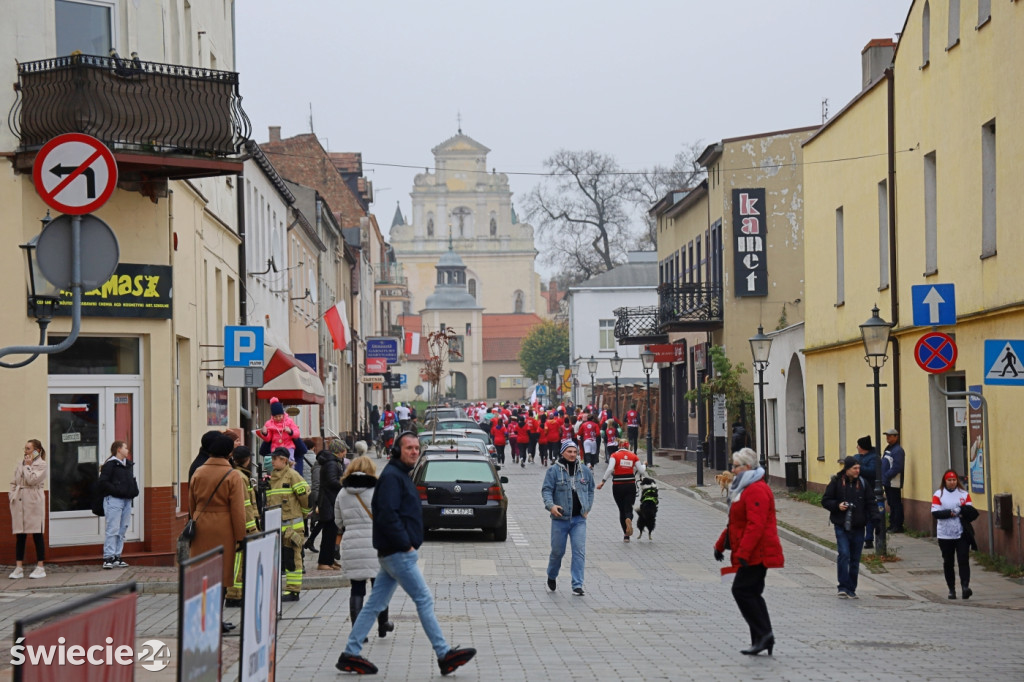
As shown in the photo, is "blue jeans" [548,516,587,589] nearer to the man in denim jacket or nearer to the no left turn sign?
the man in denim jacket

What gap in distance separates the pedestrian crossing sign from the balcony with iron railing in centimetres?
942

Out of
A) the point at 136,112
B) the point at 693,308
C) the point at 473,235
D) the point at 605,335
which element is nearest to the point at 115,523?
the point at 136,112

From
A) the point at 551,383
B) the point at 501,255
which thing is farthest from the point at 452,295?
the point at 551,383

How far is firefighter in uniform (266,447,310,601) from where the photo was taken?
14.9m

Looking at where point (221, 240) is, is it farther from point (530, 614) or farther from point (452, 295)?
point (452, 295)

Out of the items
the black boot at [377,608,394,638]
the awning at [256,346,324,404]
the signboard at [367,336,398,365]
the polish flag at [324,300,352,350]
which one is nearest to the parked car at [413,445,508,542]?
the awning at [256,346,324,404]

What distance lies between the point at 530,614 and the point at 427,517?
855 centimetres

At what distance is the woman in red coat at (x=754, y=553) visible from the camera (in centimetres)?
1111

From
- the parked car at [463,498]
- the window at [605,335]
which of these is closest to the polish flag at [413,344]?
the window at [605,335]

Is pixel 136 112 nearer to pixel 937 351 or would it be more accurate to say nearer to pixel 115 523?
pixel 115 523

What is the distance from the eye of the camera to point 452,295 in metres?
149

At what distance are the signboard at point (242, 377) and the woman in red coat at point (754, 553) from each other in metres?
8.87

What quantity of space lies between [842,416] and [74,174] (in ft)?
66.0

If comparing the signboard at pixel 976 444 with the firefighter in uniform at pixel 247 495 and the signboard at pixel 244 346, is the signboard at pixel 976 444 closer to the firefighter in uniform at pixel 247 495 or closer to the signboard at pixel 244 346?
the signboard at pixel 244 346
